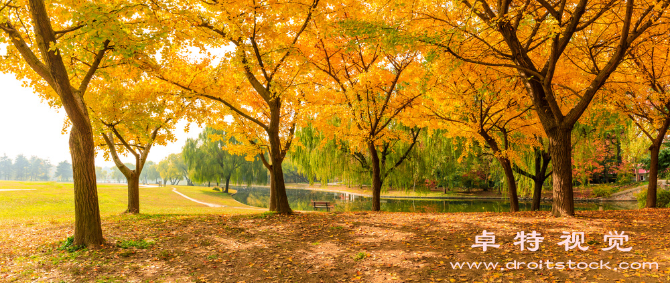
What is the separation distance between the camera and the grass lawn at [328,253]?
13.8ft

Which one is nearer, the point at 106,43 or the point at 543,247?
the point at 543,247

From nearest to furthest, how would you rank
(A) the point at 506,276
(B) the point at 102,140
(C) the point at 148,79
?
1. (A) the point at 506,276
2. (C) the point at 148,79
3. (B) the point at 102,140

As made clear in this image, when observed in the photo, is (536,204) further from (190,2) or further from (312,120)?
(190,2)

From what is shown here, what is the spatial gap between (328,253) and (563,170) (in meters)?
5.14

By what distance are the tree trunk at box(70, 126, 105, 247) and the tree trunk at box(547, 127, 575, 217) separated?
8.69 meters

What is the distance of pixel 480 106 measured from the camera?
32.0ft

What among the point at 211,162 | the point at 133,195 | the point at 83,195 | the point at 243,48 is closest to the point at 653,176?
the point at 243,48

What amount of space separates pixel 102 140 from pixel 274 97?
23.3ft

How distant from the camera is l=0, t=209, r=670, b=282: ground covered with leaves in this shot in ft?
13.8

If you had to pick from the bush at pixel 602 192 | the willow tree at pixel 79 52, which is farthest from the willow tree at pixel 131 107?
the bush at pixel 602 192

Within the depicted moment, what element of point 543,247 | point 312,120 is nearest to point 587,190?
point 312,120

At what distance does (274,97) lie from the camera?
29.2ft

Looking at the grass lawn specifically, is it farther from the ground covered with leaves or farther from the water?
the water
